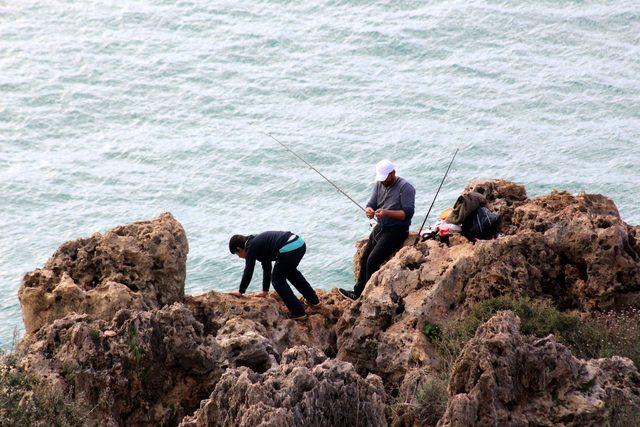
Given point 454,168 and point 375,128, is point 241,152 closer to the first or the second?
point 375,128

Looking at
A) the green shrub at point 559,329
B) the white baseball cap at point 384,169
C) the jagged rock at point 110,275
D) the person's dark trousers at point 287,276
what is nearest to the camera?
the green shrub at point 559,329

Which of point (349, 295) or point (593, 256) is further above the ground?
point (593, 256)

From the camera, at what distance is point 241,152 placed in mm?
38469

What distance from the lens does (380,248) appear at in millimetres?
15648

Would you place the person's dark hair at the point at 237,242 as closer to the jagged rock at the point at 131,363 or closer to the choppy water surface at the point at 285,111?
the jagged rock at the point at 131,363

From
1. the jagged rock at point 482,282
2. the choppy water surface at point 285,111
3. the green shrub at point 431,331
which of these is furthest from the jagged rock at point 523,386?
the choppy water surface at point 285,111

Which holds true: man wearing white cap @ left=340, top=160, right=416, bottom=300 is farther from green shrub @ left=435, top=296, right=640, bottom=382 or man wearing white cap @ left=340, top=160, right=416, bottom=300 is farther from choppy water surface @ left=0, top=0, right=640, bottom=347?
choppy water surface @ left=0, top=0, right=640, bottom=347

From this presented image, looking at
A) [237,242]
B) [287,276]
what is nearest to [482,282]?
[287,276]

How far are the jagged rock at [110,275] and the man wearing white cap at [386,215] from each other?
2451 millimetres

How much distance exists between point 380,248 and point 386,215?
1.60ft

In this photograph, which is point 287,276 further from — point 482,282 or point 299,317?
point 482,282

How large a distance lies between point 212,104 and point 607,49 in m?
14.5

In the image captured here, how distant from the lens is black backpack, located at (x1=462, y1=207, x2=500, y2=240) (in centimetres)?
1545

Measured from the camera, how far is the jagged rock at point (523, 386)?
1014 centimetres
